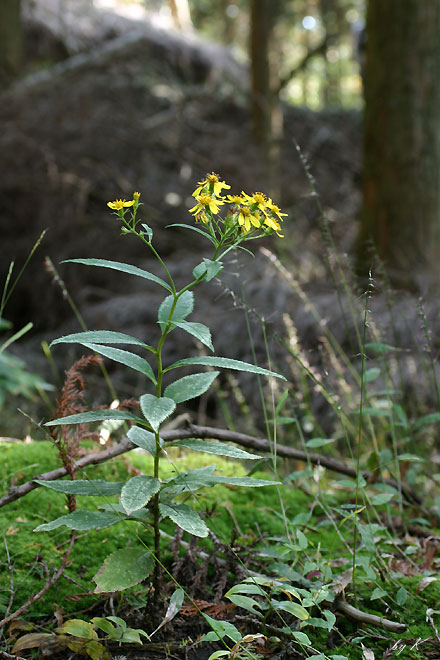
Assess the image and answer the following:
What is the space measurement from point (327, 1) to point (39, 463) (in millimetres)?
14875

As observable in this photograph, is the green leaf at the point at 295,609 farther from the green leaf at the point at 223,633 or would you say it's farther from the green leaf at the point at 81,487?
the green leaf at the point at 81,487

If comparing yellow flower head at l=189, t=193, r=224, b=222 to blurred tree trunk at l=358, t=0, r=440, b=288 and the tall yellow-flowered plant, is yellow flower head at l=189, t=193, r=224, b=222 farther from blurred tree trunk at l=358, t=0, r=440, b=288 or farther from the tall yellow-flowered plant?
blurred tree trunk at l=358, t=0, r=440, b=288

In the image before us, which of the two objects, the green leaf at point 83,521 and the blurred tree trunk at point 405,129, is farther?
the blurred tree trunk at point 405,129

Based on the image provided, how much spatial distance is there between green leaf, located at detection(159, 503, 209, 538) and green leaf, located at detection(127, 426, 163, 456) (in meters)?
0.12

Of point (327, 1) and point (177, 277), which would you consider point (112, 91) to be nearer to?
point (177, 277)

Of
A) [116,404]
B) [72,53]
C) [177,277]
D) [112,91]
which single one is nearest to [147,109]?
[112,91]

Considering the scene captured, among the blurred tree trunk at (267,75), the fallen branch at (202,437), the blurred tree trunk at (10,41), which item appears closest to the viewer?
the fallen branch at (202,437)

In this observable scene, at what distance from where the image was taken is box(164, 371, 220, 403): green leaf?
3.67ft

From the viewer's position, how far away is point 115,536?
55.6 inches

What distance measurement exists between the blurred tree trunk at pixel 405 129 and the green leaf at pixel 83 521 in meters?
3.14

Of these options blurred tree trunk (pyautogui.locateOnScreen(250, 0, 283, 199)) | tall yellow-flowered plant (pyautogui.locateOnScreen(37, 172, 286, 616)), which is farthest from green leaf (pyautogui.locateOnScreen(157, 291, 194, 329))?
blurred tree trunk (pyautogui.locateOnScreen(250, 0, 283, 199))

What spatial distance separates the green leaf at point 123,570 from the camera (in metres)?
1.04

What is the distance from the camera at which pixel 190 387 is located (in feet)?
3.76

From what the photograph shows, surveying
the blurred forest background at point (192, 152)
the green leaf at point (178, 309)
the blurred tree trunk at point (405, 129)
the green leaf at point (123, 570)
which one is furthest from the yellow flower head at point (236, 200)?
the blurred tree trunk at point (405, 129)
